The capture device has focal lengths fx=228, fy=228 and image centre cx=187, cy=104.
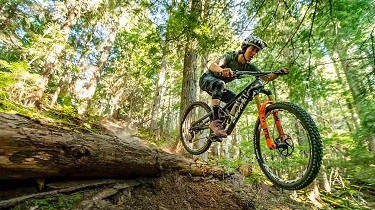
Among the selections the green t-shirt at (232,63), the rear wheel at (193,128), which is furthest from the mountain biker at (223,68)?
the rear wheel at (193,128)

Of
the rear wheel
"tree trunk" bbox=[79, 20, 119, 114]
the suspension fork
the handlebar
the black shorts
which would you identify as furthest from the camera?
"tree trunk" bbox=[79, 20, 119, 114]

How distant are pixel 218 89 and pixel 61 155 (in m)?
2.61

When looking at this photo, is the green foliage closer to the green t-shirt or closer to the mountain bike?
the mountain bike

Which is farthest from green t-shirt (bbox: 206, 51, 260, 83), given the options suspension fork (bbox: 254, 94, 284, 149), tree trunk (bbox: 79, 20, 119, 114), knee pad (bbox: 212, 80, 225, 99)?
tree trunk (bbox: 79, 20, 119, 114)

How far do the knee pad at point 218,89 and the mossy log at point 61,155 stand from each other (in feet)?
5.11

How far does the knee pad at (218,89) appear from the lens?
402 centimetres

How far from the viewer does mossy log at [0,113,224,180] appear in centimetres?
263

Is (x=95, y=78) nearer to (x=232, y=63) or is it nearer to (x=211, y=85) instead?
(x=211, y=85)

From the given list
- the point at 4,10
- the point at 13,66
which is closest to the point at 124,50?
the point at 4,10

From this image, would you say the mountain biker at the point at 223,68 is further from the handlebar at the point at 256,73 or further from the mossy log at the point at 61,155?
the mossy log at the point at 61,155

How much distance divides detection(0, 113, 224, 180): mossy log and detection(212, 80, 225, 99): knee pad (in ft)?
5.11

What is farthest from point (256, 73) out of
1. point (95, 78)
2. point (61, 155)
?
point (95, 78)

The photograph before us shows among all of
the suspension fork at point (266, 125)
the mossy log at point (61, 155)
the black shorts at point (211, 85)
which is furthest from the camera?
the black shorts at point (211, 85)

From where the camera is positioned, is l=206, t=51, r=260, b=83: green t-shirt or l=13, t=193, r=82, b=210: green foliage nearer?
l=13, t=193, r=82, b=210: green foliage
